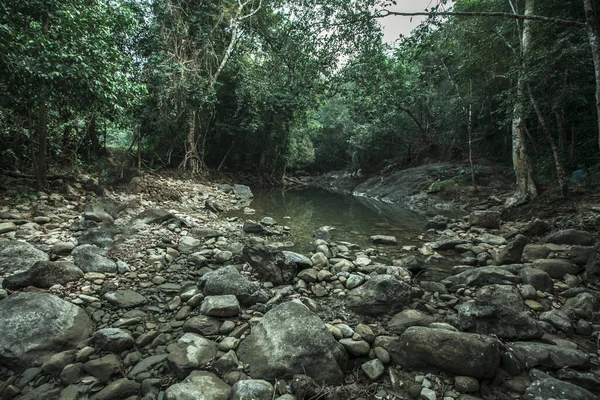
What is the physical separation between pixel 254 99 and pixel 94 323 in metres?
12.0

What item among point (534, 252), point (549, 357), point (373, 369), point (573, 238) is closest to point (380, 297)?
point (373, 369)

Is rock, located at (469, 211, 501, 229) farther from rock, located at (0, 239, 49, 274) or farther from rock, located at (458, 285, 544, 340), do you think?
rock, located at (0, 239, 49, 274)

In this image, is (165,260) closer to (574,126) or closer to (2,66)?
(2,66)

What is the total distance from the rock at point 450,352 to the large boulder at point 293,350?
0.48m

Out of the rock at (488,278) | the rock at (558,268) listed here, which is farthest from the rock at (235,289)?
the rock at (558,268)

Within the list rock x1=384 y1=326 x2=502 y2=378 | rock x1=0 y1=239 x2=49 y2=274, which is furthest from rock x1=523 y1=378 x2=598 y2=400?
Answer: rock x1=0 y1=239 x2=49 y2=274

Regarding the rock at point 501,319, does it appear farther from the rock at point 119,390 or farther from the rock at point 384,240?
the rock at point 384,240

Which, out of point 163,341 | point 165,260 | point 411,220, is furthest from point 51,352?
point 411,220

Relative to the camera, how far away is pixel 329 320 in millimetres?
2705

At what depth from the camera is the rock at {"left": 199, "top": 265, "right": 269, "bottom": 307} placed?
9.29ft

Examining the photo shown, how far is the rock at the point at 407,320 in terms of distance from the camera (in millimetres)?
2555

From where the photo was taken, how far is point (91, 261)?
3.31m

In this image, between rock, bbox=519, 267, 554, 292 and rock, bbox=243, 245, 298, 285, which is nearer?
rock, bbox=519, 267, 554, 292

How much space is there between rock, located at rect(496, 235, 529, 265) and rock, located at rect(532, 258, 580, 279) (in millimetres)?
564
